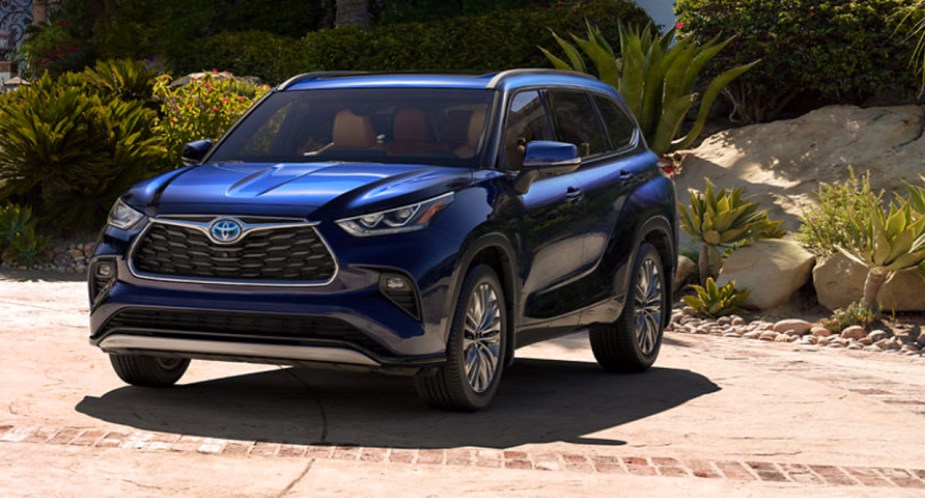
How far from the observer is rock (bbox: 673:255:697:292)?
1420 centimetres

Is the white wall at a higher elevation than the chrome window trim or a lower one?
higher

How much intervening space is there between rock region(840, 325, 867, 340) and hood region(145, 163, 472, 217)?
17.4ft

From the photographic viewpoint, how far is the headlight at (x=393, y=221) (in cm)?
748

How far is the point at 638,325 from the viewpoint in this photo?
10078mm

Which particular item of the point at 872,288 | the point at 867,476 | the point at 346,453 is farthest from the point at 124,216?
the point at 872,288

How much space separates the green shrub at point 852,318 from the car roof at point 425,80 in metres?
4.19

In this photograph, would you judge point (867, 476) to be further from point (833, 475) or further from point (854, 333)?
point (854, 333)

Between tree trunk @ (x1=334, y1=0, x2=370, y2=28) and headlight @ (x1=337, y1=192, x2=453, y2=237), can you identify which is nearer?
headlight @ (x1=337, y1=192, x2=453, y2=237)

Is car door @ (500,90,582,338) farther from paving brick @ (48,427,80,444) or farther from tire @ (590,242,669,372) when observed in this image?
paving brick @ (48,427,80,444)

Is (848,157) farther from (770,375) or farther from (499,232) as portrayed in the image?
(499,232)

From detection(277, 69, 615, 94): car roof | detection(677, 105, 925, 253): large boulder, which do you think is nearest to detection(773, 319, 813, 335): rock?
detection(677, 105, 925, 253): large boulder

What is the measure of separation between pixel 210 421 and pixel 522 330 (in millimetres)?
1804

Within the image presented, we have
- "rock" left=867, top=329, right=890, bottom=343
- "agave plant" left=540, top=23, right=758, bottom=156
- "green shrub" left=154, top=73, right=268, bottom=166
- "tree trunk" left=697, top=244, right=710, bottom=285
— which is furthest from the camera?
"agave plant" left=540, top=23, right=758, bottom=156

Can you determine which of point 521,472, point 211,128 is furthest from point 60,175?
point 521,472
